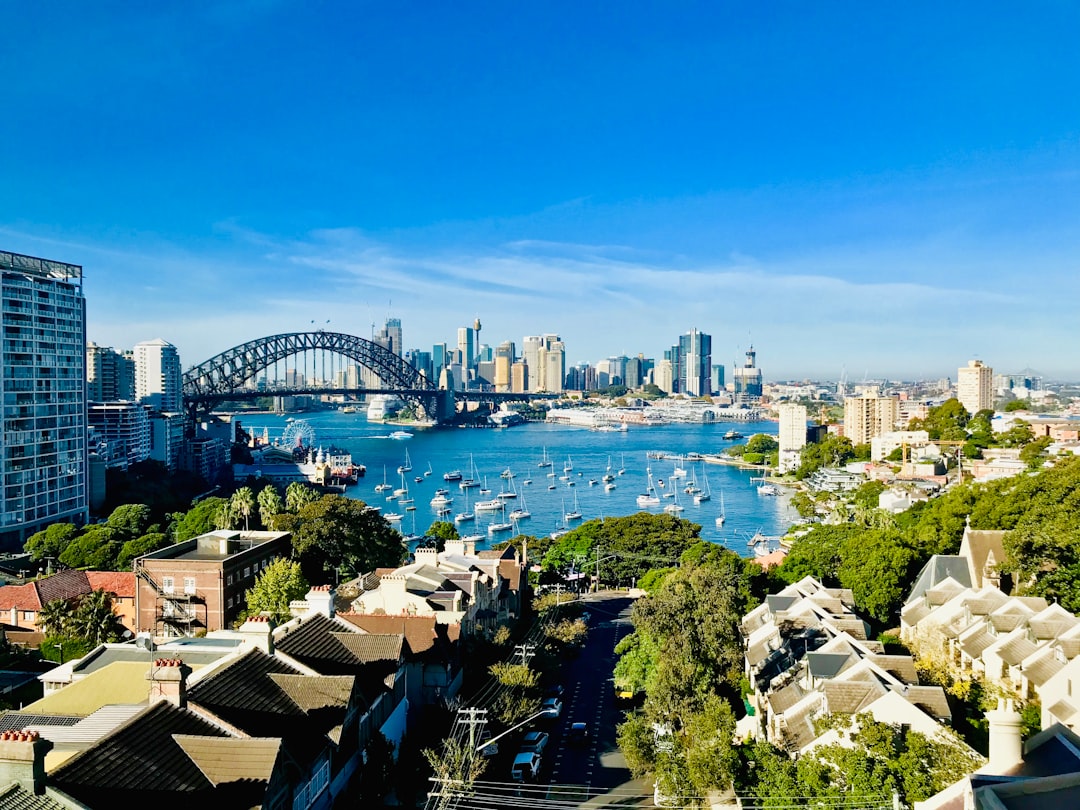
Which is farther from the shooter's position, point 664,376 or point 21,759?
point 664,376

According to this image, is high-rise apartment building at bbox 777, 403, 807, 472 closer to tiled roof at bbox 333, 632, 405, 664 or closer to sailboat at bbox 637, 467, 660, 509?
sailboat at bbox 637, 467, 660, 509

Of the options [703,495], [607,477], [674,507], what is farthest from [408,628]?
[607,477]

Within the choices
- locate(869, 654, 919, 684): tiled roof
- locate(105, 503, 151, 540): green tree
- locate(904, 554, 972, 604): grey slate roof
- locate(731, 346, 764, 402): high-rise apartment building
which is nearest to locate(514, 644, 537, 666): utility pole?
locate(869, 654, 919, 684): tiled roof

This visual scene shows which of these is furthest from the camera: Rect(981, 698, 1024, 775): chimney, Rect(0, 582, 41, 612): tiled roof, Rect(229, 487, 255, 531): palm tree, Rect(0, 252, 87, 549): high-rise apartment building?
Rect(0, 252, 87, 549): high-rise apartment building

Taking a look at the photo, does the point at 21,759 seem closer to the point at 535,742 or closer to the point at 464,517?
the point at 535,742

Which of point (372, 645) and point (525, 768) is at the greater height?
point (372, 645)

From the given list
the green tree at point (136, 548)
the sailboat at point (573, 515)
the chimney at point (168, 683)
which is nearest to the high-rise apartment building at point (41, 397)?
the green tree at point (136, 548)

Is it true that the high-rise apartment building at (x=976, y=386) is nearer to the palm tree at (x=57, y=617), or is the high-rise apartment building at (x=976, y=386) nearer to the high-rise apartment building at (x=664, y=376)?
the palm tree at (x=57, y=617)
